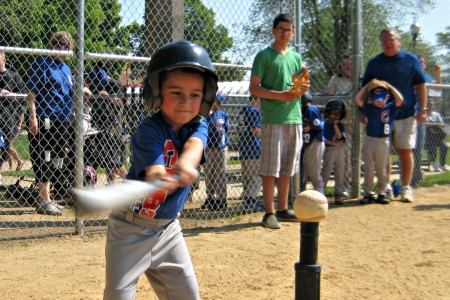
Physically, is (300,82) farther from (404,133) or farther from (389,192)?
(389,192)

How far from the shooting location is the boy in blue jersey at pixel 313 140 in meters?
7.43

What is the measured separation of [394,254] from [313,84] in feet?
14.7

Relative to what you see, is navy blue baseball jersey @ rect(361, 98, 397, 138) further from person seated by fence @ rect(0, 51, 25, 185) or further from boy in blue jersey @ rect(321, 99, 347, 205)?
person seated by fence @ rect(0, 51, 25, 185)

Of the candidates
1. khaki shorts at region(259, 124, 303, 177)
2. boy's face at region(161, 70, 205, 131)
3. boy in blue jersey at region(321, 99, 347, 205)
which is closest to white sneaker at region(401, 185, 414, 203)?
boy in blue jersey at region(321, 99, 347, 205)

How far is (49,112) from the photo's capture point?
617 centimetres

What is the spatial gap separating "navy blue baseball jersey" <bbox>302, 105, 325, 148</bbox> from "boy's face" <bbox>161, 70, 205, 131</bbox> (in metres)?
4.84

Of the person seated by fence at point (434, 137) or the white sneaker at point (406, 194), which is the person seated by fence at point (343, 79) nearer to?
the white sneaker at point (406, 194)

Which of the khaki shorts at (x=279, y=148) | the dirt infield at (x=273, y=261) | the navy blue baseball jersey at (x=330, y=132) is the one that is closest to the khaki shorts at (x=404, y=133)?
the navy blue baseball jersey at (x=330, y=132)

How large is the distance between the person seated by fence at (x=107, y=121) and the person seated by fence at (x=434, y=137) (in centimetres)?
604

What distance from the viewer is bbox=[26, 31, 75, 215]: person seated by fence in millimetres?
6000

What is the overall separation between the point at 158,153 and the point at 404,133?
5704 millimetres

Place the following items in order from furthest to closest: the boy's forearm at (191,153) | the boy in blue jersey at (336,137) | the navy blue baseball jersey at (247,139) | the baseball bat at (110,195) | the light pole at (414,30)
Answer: the light pole at (414,30)
the boy in blue jersey at (336,137)
the navy blue baseball jersey at (247,139)
the boy's forearm at (191,153)
the baseball bat at (110,195)

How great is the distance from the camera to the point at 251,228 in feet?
20.4

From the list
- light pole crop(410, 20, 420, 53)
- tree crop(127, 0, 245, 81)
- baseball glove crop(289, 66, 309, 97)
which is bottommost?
baseball glove crop(289, 66, 309, 97)
